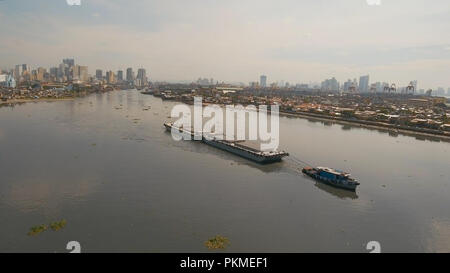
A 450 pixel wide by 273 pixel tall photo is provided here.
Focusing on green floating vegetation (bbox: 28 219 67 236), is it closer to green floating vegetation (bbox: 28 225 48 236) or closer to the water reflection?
green floating vegetation (bbox: 28 225 48 236)

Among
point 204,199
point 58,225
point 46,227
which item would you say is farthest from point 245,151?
point 46,227

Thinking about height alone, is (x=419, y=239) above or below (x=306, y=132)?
below

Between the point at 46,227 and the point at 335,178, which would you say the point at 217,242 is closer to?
the point at 46,227

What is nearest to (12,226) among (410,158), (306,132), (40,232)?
(40,232)

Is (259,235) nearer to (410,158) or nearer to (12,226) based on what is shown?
(12,226)

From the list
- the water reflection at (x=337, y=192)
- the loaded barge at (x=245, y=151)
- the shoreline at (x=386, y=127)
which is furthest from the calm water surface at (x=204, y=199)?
the shoreline at (x=386, y=127)

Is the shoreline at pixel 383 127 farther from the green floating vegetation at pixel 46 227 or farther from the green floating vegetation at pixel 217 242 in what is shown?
the green floating vegetation at pixel 46 227
